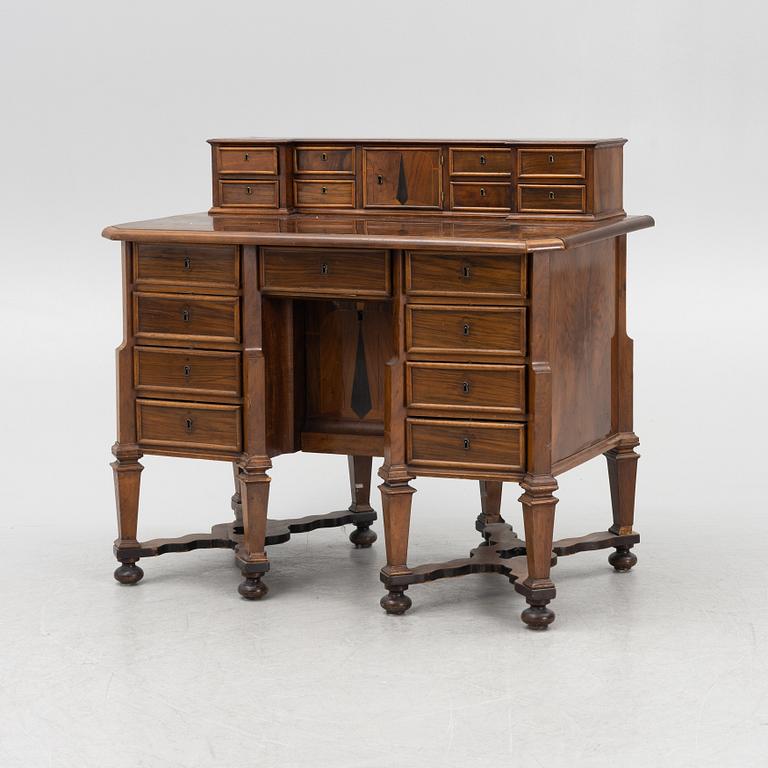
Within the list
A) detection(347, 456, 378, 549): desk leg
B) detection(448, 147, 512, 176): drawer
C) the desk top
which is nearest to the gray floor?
detection(347, 456, 378, 549): desk leg

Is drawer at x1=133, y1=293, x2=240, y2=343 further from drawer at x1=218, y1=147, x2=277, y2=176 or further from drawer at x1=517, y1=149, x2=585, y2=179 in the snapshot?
drawer at x1=517, y1=149, x2=585, y2=179

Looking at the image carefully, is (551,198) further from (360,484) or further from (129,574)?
(129,574)

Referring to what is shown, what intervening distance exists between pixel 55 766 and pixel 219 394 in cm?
160

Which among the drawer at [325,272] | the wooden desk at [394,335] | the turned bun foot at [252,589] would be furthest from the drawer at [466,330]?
the turned bun foot at [252,589]

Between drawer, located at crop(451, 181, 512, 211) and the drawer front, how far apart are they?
0.81 m

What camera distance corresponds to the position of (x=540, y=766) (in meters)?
4.51

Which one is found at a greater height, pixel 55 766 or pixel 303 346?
pixel 303 346

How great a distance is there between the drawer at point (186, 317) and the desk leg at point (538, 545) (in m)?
1.07

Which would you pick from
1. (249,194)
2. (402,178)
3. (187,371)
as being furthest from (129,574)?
(402,178)

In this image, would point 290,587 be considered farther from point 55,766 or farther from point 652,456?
point 652,456

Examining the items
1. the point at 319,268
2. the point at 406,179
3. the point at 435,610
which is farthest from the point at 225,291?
the point at 435,610

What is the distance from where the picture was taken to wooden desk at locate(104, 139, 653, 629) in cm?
547

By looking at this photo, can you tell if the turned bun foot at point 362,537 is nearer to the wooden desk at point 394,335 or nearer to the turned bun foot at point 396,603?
the wooden desk at point 394,335

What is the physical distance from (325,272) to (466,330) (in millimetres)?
498
